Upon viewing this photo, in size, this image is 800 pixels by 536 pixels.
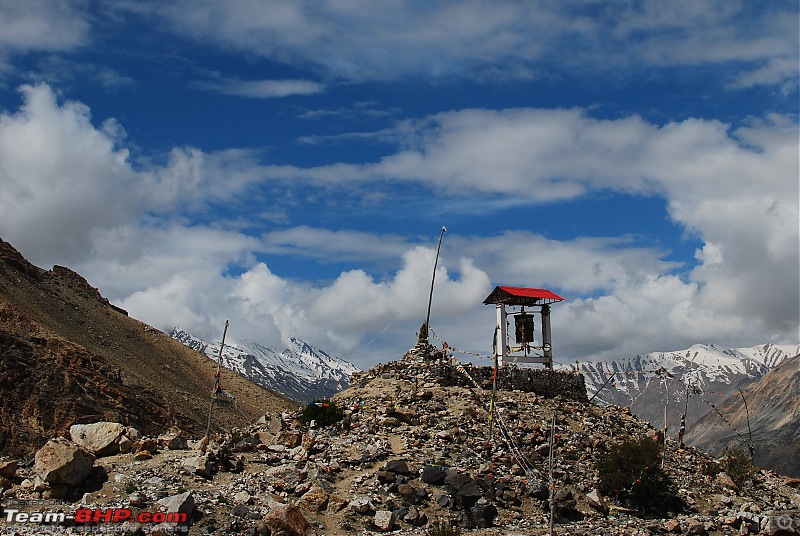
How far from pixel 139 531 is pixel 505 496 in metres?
13.7

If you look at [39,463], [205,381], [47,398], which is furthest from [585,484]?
[205,381]

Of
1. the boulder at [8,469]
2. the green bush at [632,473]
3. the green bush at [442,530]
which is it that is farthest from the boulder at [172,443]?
the green bush at [632,473]

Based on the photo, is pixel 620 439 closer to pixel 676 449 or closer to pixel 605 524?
pixel 676 449

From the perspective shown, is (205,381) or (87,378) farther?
(205,381)

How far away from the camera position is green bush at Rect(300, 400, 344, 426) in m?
32.8

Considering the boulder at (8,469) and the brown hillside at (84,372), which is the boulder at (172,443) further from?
the brown hillside at (84,372)

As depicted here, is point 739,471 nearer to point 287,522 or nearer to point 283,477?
point 283,477

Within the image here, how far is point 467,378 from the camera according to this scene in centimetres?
3603

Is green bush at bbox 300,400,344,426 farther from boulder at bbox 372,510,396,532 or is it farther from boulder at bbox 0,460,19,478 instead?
boulder at bbox 0,460,19,478

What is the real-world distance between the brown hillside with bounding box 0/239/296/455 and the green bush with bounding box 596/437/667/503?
40.1m

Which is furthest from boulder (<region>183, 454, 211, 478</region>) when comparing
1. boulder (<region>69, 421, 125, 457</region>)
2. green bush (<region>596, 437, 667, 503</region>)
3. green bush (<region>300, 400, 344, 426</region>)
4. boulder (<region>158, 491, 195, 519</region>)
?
green bush (<region>596, 437, 667, 503</region>)

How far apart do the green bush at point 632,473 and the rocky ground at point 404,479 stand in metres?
0.57

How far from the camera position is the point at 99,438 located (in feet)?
92.8

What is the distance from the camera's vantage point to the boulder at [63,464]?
77.5 ft
